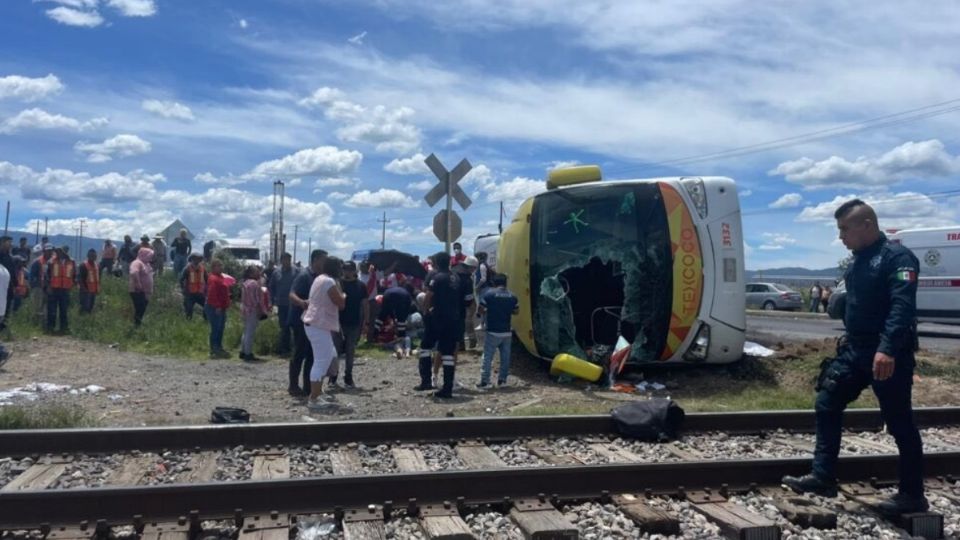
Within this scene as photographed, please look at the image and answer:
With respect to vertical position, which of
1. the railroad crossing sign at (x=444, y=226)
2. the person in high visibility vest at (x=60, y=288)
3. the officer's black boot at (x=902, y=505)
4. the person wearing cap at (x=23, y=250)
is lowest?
the officer's black boot at (x=902, y=505)

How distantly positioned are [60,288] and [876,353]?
614 inches

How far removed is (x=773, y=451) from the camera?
7496mm

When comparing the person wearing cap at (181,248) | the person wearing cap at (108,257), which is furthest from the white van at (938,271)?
the person wearing cap at (108,257)

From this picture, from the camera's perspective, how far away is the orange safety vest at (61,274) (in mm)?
16656

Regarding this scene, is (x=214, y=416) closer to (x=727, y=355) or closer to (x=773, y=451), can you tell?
(x=773, y=451)

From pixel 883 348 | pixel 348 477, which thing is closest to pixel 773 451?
pixel 883 348

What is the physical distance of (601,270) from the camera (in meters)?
12.0

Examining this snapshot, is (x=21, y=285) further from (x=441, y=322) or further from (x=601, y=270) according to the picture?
(x=601, y=270)

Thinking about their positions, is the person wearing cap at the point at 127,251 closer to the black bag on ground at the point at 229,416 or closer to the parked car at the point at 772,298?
the black bag on ground at the point at 229,416

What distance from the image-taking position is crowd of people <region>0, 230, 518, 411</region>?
1035 cm

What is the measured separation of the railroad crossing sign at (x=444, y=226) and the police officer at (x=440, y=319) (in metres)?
4.20

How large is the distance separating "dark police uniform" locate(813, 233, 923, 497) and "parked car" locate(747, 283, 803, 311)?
37.7m

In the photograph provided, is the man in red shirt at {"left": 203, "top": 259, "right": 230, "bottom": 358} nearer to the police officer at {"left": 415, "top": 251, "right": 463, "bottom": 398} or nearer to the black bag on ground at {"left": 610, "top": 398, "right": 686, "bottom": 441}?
the police officer at {"left": 415, "top": 251, "right": 463, "bottom": 398}

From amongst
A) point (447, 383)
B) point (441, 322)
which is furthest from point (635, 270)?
point (447, 383)
